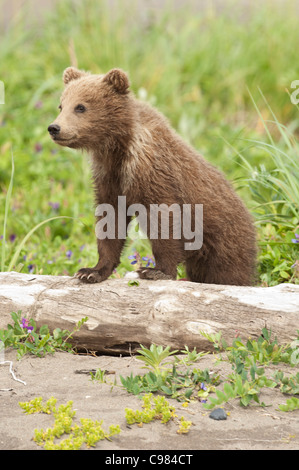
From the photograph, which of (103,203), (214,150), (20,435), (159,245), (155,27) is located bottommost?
(20,435)

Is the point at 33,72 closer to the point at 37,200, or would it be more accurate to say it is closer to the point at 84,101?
the point at 37,200

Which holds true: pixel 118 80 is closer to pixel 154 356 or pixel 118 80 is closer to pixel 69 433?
pixel 154 356

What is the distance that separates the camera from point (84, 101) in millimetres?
3865

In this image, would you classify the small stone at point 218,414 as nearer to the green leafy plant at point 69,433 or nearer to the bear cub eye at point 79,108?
the green leafy plant at point 69,433

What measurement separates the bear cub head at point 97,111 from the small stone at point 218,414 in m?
1.77

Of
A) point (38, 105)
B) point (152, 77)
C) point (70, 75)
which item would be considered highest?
point (152, 77)

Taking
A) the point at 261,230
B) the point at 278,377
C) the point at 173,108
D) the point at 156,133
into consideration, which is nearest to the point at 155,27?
the point at 173,108

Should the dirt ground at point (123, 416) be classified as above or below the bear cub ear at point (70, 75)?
below

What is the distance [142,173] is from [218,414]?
1562 mm

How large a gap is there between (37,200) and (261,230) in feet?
7.67

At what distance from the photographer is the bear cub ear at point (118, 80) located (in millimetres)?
3859

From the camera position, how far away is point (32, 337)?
3.64 m

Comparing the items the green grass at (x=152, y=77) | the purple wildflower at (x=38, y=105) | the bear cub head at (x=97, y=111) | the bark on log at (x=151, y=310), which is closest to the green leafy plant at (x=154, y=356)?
the bark on log at (x=151, y=310)

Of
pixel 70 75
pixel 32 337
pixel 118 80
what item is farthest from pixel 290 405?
pixel 70 75
